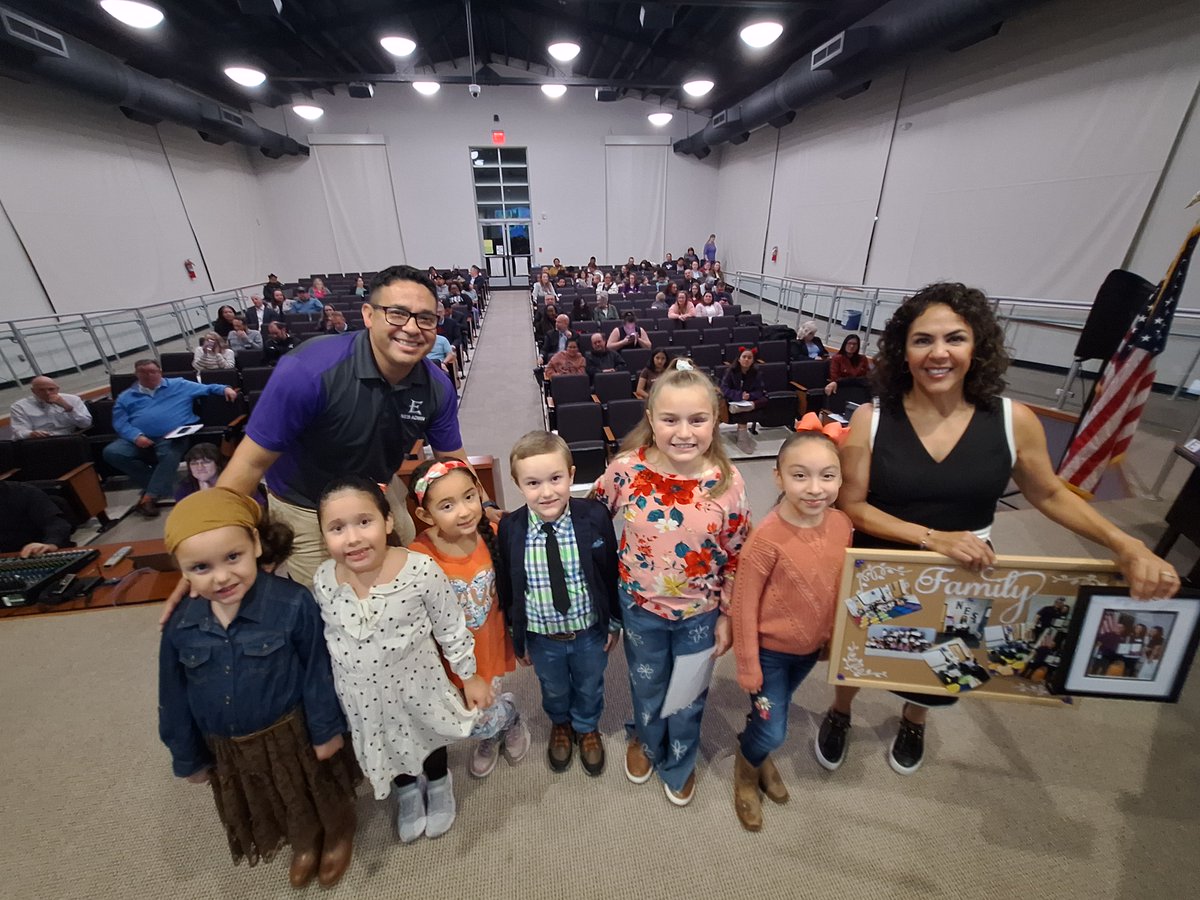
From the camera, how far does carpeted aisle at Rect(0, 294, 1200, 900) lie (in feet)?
5.74

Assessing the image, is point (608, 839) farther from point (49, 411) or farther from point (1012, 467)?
point (49, 411)

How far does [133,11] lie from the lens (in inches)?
235

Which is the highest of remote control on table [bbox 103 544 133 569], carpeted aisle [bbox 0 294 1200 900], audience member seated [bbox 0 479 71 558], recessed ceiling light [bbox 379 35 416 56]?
recessed ceiling light [bbox 379 35 416 56]

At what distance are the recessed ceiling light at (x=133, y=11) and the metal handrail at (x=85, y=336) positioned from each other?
12.1 feet

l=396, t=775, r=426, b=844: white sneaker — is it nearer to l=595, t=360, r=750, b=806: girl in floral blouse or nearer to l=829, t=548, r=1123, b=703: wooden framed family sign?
l=595, t=360, r=750, b=806: girl in floral blouse

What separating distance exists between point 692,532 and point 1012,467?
1.05 meters

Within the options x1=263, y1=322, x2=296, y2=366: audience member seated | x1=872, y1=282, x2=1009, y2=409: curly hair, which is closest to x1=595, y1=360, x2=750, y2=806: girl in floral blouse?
x1=872, y1=282, x2=1009, y2=409: curly hair

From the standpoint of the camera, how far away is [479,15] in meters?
13.1

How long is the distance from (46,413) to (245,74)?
8.37 m

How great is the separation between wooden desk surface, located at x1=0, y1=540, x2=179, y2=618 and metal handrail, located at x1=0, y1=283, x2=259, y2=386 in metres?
4.41

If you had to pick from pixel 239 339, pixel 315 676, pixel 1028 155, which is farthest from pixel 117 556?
pixel 1028 155

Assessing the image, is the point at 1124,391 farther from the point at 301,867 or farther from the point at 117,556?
the point at 117,556

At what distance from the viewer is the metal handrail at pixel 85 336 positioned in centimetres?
632

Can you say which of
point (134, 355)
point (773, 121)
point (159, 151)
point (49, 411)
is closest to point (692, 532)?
point (49, 411)
